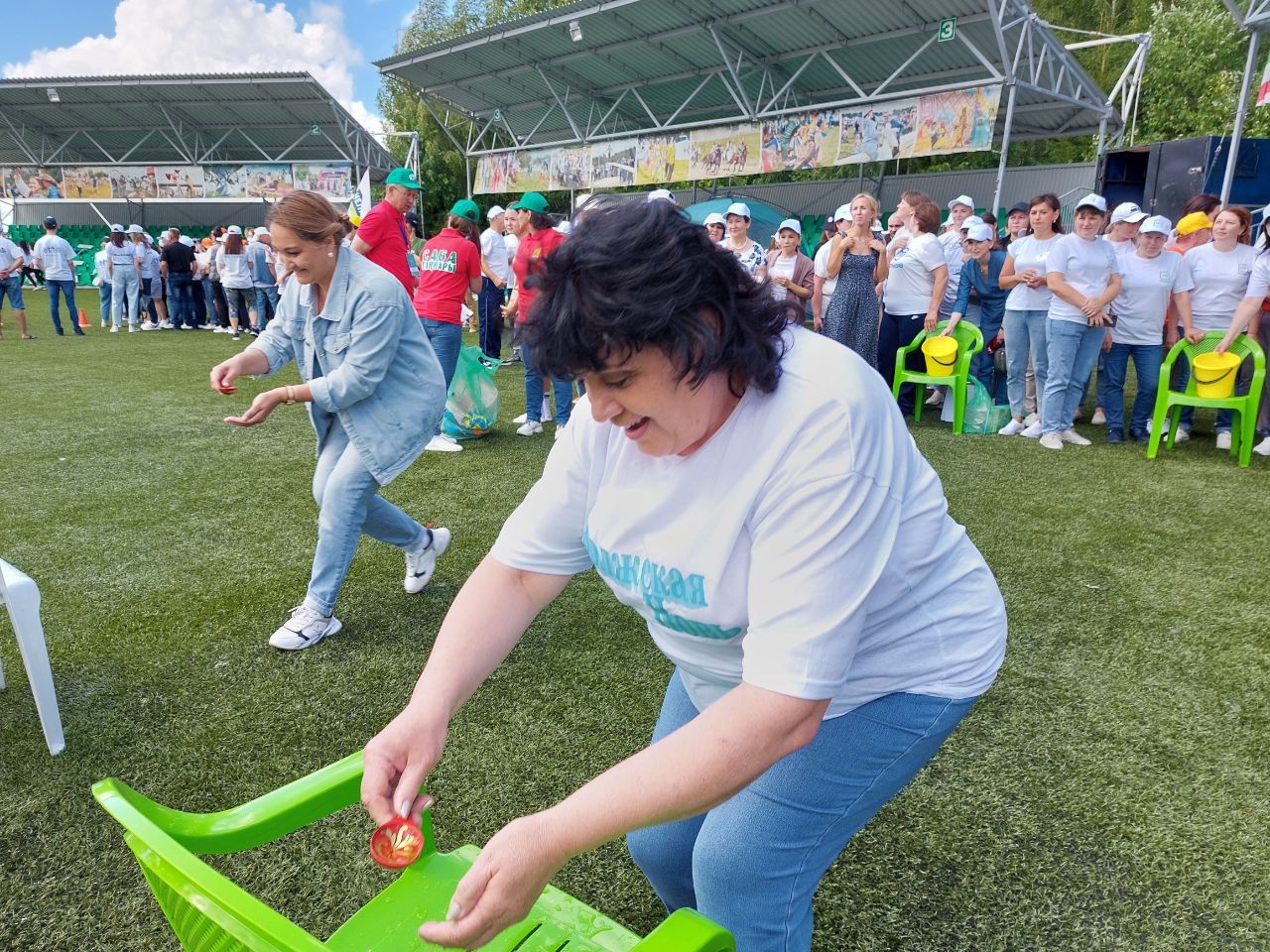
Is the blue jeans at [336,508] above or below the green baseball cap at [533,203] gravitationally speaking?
below

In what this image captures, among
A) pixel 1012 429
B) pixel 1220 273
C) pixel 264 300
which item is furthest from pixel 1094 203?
pixel 264 300

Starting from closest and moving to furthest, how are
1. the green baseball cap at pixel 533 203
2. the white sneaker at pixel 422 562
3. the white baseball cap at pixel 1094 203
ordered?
the white sneaker at pixel 422 562
the white baseball cap at pixel 1094 203
the green baseball cap at pixel 533 203

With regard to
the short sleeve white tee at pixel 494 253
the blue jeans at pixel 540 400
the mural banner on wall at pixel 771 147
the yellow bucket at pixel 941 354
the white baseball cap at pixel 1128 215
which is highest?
the mural banner on wall at pixel 771 147

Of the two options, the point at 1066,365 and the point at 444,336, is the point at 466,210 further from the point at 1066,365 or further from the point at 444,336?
the point at 1066,365

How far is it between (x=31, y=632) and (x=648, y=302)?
237 centimetres

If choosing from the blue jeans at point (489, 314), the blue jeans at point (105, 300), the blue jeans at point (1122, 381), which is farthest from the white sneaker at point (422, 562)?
the blue jeans at point (105, 300)

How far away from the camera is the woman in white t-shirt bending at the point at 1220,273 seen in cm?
601

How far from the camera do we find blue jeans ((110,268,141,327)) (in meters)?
14.5

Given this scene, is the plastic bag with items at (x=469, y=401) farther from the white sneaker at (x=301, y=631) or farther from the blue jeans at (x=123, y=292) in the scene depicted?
the blue jeans at (x=123, y=292)

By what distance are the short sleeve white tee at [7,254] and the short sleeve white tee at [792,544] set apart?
48.5 ft

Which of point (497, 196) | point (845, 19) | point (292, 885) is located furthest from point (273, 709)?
point (497, 196)

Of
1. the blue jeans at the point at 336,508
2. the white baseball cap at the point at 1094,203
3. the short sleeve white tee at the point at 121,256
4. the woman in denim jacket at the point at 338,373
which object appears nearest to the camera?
the woman in denim jacket at the point at 338,373

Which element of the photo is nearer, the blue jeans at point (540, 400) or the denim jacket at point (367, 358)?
the denim jacket at point (367, 358)

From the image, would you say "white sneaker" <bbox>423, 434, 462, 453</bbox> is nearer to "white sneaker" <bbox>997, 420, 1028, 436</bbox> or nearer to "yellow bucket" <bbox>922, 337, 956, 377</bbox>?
"yellow bucket" <bbox>922, 337, 956, 377</bbox>
